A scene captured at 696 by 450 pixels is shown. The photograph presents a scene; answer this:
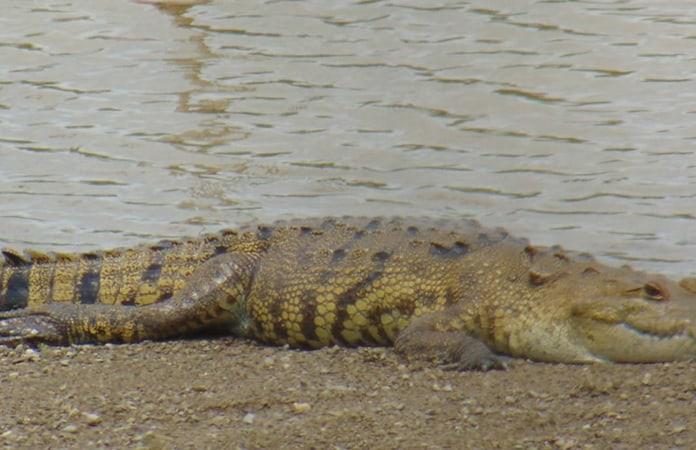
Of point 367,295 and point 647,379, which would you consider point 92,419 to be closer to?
point 367,295

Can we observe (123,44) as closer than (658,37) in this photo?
No

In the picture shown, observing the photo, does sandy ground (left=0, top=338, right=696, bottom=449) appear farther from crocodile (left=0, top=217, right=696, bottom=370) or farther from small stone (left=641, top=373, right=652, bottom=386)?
crocodile (left=0, top=217, right=696, bottom=370)

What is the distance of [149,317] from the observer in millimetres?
6262

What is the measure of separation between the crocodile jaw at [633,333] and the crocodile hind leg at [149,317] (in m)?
1.51

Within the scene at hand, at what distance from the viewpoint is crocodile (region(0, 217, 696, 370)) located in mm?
5609

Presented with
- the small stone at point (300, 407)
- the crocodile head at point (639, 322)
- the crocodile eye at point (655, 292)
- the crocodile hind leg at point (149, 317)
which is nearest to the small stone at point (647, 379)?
the crocodile head at point (639, 322)

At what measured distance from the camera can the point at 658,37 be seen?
1151cm

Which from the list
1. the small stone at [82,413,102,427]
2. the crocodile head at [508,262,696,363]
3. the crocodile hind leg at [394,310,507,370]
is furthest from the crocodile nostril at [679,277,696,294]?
the small stone at [82,413,102,427]

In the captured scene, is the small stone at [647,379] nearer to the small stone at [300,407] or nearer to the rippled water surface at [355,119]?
the small stone at [300,407]

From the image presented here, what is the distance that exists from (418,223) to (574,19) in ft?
20.6

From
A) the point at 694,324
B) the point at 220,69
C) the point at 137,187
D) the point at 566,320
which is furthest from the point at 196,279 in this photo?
the point at 220,69

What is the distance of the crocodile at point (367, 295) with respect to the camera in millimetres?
5609

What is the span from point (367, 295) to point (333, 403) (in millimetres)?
1073

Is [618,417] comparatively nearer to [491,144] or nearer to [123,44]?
[491,144]
